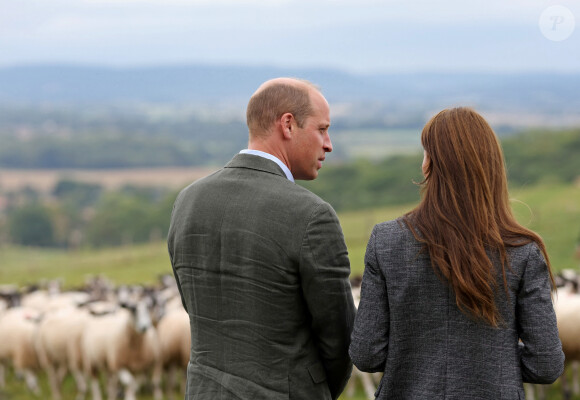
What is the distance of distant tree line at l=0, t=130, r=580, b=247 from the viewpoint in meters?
70.6

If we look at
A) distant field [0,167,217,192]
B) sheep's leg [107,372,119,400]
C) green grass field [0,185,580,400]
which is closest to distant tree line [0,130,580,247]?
green grass field [0,185,580,400]

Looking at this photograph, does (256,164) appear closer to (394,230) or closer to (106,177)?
(394,230)

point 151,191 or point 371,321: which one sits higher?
point 371,321

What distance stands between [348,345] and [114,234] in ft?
247

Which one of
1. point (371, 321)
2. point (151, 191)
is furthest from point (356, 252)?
point (151, 191)

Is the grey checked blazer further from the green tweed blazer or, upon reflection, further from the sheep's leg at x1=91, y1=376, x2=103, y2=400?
the sheep's leg at x1=91, y1=376, x2=103, y2=400

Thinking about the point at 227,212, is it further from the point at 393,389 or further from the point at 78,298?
the point at 78,298

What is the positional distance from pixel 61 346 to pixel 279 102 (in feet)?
33.0

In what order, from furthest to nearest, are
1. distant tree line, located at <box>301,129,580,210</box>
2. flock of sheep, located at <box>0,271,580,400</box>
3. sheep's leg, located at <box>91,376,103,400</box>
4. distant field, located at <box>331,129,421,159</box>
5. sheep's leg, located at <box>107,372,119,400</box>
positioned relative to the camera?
distant field, located at <box>331,129,421,159</box>, distant tree line, located at <box>301,129,580,210</box>, sheep's leg, located at <box>91,376,103,400</box>, sheep's leg, located at <box>107,372,119,400</box>, flock of sheep, located at <box>0,271,580,400</box>

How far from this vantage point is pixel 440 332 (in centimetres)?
316

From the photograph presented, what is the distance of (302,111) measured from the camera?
3387 mm

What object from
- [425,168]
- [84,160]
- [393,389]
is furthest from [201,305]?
[84,160]

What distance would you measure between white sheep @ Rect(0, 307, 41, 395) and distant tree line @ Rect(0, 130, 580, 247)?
5179cm

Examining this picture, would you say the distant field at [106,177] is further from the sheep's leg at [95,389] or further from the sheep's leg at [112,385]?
the sheep's leg at [112,385]
